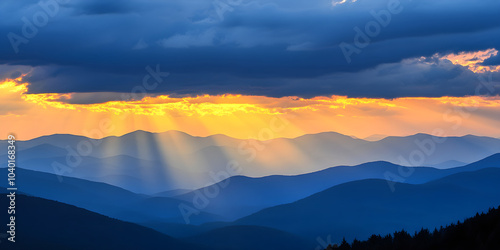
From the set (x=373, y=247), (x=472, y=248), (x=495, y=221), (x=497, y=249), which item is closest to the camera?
(x=497, y=249)

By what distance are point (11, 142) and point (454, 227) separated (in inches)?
3902

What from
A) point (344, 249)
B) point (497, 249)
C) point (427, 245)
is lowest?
point (497, 249)

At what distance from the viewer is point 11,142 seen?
121 metres

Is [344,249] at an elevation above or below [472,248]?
above

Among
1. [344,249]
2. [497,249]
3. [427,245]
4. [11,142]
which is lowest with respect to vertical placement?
[497,249]

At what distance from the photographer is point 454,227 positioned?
158 ft

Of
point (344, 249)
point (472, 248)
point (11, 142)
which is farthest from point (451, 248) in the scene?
point (11, 142)

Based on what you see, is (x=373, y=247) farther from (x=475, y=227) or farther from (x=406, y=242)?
(x=475, y=227)

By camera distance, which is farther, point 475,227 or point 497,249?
point 475,227

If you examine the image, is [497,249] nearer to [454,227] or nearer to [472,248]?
[472,248]

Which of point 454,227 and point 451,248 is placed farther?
point 454,227

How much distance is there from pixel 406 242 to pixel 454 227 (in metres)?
6.23

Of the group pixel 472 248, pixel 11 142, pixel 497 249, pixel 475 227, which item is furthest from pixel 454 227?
pixel 11 142

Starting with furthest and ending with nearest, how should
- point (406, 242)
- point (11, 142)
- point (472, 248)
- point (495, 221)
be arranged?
1. point (11, 142)
2. point (406, 242)
3. point (495, 221)
4. point (472, 248)
